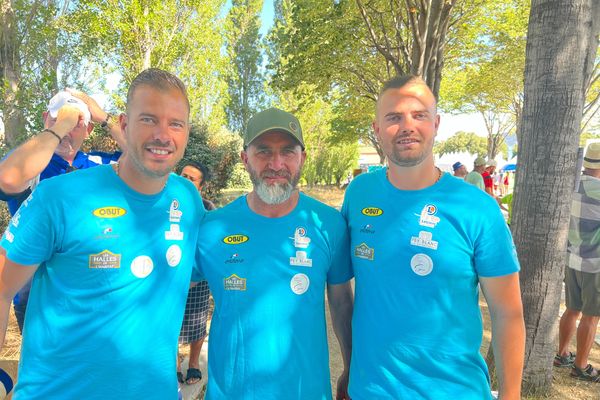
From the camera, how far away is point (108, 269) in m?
1.75

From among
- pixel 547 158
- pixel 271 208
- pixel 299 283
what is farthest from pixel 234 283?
pixel 547 158

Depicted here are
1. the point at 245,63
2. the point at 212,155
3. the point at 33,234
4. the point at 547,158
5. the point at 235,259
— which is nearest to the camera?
the point at 33,234

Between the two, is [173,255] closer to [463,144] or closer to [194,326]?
[194,326]

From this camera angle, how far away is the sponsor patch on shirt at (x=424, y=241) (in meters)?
1.90

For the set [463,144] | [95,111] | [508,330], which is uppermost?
[463,144]

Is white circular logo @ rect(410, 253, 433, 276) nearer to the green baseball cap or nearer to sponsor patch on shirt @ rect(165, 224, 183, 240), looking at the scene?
the green baseball cap

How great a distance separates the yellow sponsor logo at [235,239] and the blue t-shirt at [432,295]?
27.1 inches

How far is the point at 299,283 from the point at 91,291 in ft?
3.22

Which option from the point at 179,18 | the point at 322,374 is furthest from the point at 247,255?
the point at 179,18

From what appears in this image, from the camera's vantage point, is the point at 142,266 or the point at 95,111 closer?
the point at 142,266

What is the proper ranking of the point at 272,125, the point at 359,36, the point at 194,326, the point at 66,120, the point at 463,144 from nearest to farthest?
1. the point at 272,125
2. the point at 66,120
3. the point at 194,326
4. the point at 359,36
5. the point at 463,144

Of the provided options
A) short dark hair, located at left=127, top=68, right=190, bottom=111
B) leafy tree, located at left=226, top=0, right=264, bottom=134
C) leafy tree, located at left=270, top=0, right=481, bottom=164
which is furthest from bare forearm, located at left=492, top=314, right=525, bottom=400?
leafy tree, located at left=226, top=0, right=264, bottom=134

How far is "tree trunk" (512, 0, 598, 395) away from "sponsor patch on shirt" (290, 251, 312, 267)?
2.80m

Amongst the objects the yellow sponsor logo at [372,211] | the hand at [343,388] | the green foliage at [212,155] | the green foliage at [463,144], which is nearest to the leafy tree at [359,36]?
the green foliage at [212,155]
